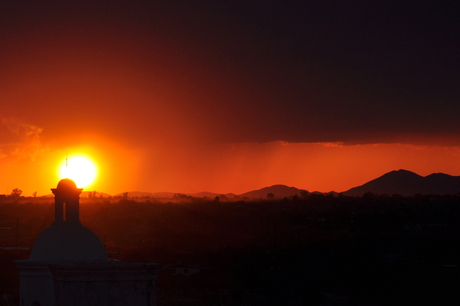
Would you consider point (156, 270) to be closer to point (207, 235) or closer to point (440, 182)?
point (207, 235)

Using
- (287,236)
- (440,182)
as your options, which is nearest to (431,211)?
(287,236)

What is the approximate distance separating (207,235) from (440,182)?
78.9 meters

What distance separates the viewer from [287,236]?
226 feet

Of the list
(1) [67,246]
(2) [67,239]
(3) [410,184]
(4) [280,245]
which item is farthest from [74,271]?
(3) [410,184]

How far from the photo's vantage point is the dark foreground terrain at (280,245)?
4644 cm

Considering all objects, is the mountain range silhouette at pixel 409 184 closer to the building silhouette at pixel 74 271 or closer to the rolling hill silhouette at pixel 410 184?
the rolling hill silhouette at pixel 410 184

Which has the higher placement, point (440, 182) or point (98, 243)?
point (440, 182)

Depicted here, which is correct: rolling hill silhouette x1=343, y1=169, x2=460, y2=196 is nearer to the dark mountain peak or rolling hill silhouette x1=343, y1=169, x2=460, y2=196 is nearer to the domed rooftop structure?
the dark mountain peak

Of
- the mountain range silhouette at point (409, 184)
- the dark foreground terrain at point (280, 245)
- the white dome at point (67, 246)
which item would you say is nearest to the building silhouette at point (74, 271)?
the white dome at point (67, 246)

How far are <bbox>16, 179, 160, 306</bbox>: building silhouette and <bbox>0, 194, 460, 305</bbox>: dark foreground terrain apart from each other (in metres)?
19.2

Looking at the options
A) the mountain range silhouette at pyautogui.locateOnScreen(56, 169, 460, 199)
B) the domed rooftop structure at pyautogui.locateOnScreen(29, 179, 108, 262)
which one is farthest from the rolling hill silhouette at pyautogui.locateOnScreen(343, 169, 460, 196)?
the domed rooftop structure at pyautogui.locateOnScreen(29, 179, 108, 262)

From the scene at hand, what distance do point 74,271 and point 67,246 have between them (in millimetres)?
2967

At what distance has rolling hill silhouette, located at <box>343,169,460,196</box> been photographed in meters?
135

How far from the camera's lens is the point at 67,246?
59.6ft
